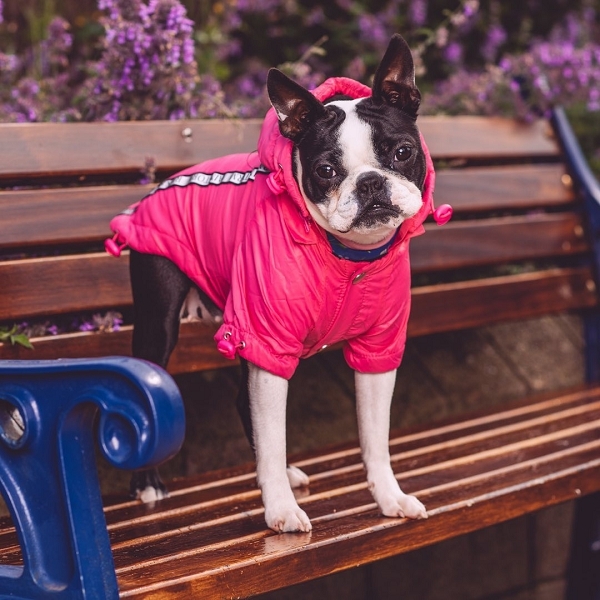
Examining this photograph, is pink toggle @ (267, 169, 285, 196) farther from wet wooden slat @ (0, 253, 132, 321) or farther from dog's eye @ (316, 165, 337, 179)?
wet wooden slat @ (0, 253, 132, 321)

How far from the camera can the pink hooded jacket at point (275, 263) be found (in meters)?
1.80

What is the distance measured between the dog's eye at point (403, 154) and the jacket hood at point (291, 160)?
59mm

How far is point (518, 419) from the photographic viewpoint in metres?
2.74

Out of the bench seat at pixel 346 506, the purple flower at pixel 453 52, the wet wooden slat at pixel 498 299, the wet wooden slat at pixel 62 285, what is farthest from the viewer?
the purple flower at pixel 453 52

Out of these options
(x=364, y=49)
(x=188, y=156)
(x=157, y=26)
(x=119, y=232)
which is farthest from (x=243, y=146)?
Answer: (x=364, y=49)

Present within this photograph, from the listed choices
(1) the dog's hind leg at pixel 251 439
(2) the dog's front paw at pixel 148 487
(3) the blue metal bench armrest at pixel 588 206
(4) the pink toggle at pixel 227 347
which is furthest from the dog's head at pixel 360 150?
(3) the blue metal bench armrest at pixel 588 206

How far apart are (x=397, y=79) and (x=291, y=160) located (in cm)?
24

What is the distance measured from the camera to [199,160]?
2.55 meters

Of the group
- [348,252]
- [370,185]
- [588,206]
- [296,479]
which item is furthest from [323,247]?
[588,206]

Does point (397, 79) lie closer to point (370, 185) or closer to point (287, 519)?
point (370, 185)

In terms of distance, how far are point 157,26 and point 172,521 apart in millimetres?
1344

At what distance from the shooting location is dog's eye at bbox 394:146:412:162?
5.83ft

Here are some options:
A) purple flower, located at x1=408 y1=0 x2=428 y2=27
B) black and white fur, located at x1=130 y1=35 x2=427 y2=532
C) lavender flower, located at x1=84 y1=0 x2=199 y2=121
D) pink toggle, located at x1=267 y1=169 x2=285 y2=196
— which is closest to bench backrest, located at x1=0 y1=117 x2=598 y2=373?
lavender flower, located at x1=84 y1=0 x2=199 y2=121

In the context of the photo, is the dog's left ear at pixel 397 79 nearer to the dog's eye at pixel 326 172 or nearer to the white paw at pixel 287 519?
the dog's eye at pixel 326 172
